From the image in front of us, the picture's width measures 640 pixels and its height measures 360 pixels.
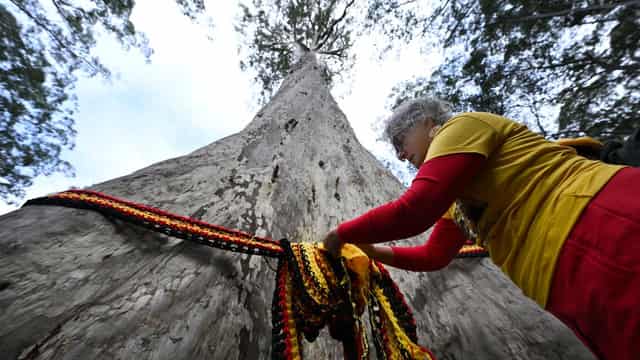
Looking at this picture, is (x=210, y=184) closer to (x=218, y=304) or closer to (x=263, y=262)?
(x=263, y=262)

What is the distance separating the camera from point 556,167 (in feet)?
2.04

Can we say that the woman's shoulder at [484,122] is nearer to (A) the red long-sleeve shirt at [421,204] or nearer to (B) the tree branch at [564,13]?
(A) the red long-sleeve shirt at [421,204]

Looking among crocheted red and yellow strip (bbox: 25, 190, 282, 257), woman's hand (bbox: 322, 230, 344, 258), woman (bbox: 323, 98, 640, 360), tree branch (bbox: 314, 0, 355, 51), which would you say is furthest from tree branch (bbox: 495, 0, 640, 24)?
crocheted red and yellow strip (bbox: 25, 190, 282, 257)

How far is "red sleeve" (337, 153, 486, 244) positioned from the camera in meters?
0.65

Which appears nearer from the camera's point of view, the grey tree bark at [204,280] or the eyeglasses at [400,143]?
the grey tree bark at [204,280]

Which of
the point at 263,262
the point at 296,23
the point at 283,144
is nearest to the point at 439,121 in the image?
the point at 263,262

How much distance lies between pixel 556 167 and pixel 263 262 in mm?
A: 749

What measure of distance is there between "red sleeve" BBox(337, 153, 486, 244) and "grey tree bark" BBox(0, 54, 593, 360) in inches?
13.4

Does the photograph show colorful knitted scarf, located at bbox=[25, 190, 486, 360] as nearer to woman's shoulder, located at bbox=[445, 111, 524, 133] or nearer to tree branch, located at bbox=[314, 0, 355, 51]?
woman's shoulder, located at bbox=[445, 111, 524, 133]

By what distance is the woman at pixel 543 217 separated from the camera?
0.46 meters

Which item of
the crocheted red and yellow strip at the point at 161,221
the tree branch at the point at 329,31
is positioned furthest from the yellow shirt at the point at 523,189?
the tree branch at the point at 329,31

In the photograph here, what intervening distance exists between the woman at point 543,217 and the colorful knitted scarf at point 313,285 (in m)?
0.08

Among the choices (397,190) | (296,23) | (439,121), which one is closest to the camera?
(439,121)

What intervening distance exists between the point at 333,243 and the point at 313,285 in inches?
4.6
